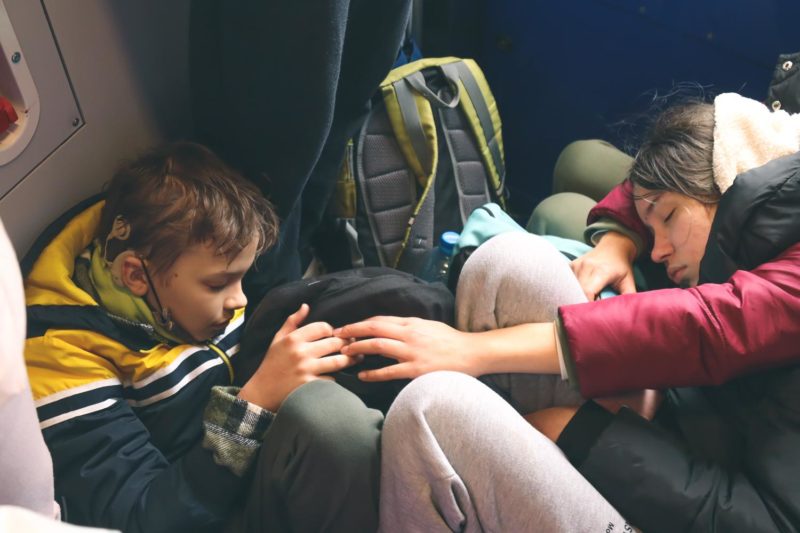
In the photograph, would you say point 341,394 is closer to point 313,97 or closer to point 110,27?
point 313,97

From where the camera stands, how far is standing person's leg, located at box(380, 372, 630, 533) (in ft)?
2.46

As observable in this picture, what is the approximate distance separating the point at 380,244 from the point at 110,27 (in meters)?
0.60

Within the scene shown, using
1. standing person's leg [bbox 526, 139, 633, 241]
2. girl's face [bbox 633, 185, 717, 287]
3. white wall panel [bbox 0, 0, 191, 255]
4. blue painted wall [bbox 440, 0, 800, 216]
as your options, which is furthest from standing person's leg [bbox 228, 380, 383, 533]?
blue painted wall [bbox 440, 0, 800, 216]

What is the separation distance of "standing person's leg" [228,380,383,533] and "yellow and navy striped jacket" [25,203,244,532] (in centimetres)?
7

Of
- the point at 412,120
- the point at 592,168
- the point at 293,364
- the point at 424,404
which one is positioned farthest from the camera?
the point at 592,168

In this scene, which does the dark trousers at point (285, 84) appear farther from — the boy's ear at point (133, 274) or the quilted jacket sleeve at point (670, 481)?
the quilted jacket sleeve at point (670, 481)

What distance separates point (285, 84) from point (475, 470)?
0.54 meters

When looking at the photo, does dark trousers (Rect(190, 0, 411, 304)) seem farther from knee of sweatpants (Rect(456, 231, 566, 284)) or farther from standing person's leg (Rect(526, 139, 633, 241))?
standing person's leg (Rect(526, 139, 633, 241))

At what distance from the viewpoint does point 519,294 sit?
92cm

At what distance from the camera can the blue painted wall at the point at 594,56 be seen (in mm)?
1268

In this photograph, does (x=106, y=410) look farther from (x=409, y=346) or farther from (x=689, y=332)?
(x=689, y=332)

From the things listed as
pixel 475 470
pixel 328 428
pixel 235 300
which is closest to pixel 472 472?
pixel 475 470

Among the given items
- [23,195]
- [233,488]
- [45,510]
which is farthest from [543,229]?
[45,510]

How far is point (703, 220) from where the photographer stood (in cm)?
94
